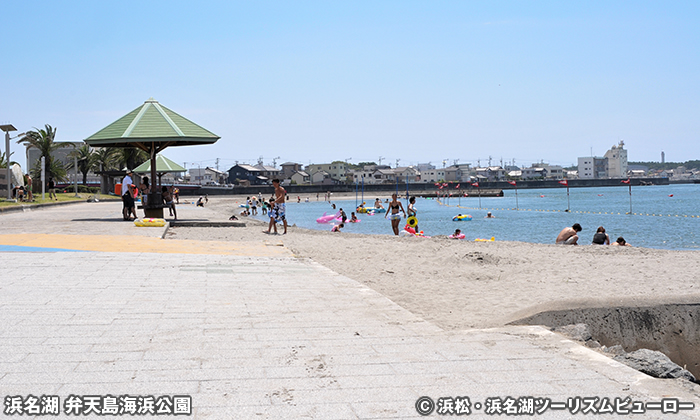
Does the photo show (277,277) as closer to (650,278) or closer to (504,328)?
(504,328)

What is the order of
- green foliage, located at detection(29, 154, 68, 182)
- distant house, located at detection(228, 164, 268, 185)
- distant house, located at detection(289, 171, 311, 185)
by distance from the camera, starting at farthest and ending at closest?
distant house, located at detection(289, 171, 311, 185) < distant house, located at detection(228, 164, 268, 185) < green foliage, located at detection(29, 154, 68, 182)

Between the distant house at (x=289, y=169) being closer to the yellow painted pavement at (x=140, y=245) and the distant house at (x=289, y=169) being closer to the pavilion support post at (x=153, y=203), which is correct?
the pavilion support post at (x=153, y=203)

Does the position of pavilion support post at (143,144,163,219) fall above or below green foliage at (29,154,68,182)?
below

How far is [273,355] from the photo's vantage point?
456 cm

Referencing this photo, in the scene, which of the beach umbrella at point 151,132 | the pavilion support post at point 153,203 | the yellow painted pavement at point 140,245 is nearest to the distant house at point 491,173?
the beach umbrella at point 151,132

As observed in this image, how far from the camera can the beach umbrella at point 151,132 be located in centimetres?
1886

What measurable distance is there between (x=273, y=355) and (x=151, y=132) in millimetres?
16257

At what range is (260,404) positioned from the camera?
3.47 meters

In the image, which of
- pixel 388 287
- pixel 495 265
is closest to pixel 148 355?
pixel 388 287

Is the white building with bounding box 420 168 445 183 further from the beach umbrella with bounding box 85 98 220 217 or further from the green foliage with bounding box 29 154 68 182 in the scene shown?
the beach umbrella with bounding box 85 98 220 217

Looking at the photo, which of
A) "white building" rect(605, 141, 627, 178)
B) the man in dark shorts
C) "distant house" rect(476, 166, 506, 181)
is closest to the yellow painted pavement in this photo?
the man in dark shorts

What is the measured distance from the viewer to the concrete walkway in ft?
11.7

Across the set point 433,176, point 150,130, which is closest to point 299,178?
point 433,176

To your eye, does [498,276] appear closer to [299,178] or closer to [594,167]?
[299,178]
